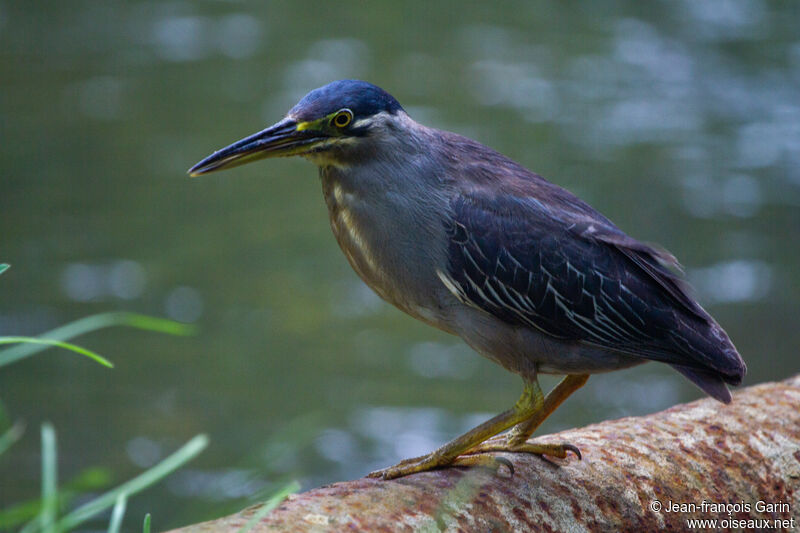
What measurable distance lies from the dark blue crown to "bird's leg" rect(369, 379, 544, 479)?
1.23m

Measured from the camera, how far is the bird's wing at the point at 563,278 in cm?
367

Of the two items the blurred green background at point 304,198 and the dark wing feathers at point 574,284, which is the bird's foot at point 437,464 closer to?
the dark wing feathers at point 574,284

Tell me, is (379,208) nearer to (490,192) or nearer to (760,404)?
(490,192)

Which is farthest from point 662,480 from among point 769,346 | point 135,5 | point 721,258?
point 135,5

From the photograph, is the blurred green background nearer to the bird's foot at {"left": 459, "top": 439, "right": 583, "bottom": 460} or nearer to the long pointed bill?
the bird's foot at {"left": 459, "top": 439, "right": 583, "bottom": 460}

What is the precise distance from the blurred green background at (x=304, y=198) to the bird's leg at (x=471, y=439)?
2.00 m

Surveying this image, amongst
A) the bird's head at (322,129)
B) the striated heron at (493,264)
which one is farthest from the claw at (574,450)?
the bird's head at (322,129)

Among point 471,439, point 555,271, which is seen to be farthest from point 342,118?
point 471,439

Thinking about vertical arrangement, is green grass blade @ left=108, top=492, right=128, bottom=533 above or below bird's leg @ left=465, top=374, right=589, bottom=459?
above

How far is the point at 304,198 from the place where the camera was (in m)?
10.9

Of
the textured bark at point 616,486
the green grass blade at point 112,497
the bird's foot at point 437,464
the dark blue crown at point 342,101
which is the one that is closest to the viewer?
the green grass blade at point 112,497

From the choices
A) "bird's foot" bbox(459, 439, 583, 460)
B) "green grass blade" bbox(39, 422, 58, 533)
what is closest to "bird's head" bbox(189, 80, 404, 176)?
"bird's foot" bbox(459, 439, 583, 460)

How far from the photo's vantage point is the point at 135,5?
1496cm

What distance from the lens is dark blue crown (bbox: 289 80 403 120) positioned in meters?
3.58
